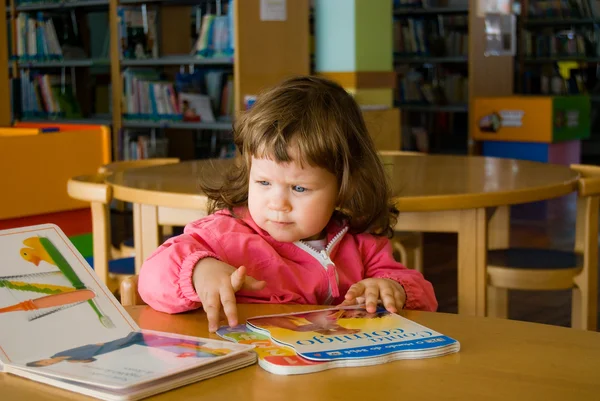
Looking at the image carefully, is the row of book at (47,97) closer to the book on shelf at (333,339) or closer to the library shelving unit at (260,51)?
the library shelving unit at (260,51)

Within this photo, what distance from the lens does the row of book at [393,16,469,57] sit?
7531mm

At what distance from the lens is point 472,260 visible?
88.4 inches

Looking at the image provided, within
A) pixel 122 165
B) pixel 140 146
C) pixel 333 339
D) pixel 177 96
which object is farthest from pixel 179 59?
pixel 333 339

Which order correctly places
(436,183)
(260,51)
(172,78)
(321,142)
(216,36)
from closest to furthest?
1. (321,142)
2. (436,183)
3. (260,51)
4. (216,36)
5. (172,78)

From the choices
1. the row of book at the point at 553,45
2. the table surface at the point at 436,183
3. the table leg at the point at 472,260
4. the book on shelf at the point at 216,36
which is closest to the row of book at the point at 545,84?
the row of book at the point at 553,45

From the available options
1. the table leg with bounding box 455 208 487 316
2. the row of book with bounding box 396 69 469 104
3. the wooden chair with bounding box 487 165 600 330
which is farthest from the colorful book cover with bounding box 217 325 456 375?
the row of book with bounding box 396 69 469 104

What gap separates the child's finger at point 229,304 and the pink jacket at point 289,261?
0.16 m

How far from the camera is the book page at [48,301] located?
908 millimetres

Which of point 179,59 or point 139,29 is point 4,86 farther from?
point 179,59

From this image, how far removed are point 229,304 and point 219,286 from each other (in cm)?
5

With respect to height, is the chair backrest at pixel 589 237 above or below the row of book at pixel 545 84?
below

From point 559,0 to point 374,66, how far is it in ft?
15.5

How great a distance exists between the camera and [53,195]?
10.7 feet

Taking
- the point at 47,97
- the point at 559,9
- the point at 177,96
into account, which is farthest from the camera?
the point at 559,9
